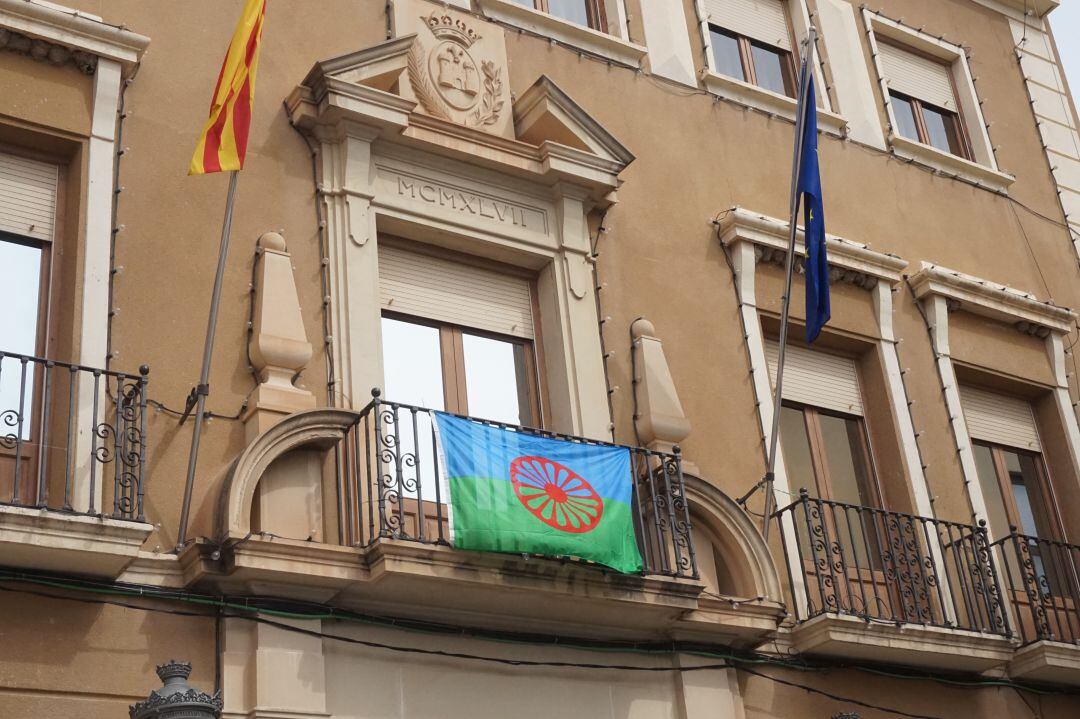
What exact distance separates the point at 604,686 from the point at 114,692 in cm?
319

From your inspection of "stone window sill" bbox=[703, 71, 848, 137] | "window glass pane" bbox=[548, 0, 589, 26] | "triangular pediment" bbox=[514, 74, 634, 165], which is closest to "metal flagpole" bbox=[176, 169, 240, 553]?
"triangular pediment" bbox=[514, 74, 634, 165]

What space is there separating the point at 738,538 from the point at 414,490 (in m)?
2.55

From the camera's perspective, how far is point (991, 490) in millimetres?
13406

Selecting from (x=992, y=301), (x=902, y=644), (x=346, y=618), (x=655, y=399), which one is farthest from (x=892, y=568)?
(x=346, y=618)

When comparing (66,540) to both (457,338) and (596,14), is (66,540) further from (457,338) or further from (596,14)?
(596,14)

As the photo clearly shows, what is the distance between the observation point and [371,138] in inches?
415

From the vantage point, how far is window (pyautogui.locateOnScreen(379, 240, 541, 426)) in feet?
34.3

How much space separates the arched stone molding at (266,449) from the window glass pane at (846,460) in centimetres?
474

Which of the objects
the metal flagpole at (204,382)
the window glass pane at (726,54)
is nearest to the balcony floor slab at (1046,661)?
the window glass pane at (726,54)

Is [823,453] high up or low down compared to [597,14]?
down

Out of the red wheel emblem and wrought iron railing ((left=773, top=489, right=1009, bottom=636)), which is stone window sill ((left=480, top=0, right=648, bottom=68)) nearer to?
wrought iron railing ((left=773, top=489, right=1009, bottom=636))

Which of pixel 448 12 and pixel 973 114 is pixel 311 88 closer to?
pixel 448 12

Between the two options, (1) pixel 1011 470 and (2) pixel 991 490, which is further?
(1) pixel 1011 470

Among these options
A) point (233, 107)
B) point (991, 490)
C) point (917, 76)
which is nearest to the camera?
point (233, 107)
